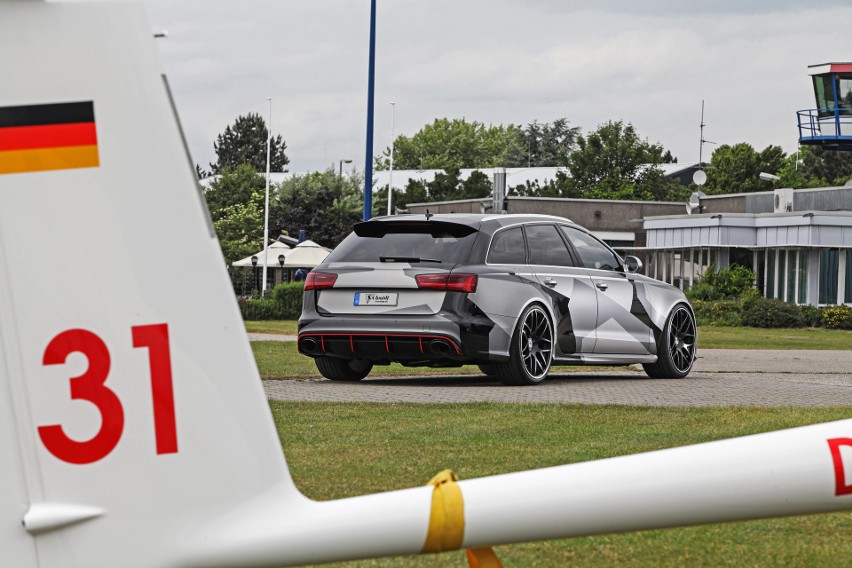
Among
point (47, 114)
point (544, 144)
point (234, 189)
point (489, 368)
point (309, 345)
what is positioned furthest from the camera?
point (544, 144)

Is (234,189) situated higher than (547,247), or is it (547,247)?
(547,247)

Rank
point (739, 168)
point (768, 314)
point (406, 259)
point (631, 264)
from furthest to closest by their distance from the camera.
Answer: point (739, 168) → point (768, 314) → point (631, 264) → point (406, 259)

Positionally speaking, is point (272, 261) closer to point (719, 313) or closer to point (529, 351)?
point (719, 313)

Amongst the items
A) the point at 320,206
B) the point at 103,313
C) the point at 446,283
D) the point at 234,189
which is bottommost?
the point at 320,206

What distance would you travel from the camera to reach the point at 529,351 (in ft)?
39.4

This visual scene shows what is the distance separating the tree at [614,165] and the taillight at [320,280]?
258 ft

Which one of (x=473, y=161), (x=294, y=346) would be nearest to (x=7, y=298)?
(x=294, y=346)

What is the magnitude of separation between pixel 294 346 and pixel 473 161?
118577mm

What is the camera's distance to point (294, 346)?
2019cm

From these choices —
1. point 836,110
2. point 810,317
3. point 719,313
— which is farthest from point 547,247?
point 836,110

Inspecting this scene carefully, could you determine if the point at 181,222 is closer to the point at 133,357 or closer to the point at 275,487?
the point at 133,357

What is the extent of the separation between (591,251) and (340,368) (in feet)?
9.05

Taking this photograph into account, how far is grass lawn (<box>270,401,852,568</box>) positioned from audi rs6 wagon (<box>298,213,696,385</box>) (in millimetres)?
1741

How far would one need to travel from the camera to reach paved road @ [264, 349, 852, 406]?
10586 millimetres
